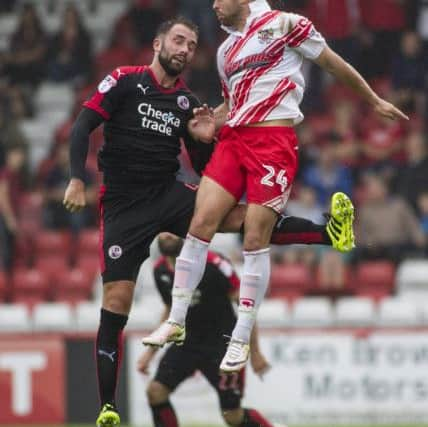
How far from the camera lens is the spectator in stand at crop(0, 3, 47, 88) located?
20.2 m

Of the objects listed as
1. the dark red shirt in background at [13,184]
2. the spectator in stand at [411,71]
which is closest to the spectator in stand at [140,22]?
the dark red shirt in background at [13,184]

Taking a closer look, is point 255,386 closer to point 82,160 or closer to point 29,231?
point 29,231

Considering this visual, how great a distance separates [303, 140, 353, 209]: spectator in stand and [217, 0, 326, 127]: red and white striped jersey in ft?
21.8

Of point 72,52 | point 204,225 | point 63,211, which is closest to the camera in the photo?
point 204,225

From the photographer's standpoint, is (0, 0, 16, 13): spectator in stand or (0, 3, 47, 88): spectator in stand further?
(0, 0, 16, 13): spectator in stand

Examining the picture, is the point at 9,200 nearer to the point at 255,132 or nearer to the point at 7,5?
the point at 7,5

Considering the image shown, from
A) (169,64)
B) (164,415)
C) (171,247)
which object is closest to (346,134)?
(171,247)

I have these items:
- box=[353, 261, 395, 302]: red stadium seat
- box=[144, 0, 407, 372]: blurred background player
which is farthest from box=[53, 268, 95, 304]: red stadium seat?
box=[144, 0, 407, 372]: blurred background player

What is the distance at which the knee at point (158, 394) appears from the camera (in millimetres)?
12594

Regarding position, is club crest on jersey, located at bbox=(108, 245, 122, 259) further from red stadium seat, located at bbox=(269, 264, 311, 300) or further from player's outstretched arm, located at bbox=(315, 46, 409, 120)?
red stadium seat, located at bbox=(269, 264, 311, 300)

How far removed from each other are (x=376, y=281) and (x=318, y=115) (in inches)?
111

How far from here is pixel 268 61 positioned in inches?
416

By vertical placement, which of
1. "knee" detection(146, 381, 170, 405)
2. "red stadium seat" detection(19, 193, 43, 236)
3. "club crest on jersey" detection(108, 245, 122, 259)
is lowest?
"knee" detection(146, 381, 170, 405)

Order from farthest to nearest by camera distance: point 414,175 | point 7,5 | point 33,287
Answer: point 7,5 < point 33,287 < point 414,175
